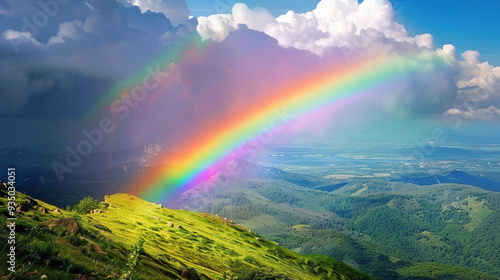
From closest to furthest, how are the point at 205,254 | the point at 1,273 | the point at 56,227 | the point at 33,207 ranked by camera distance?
the point at 1,273 < the point at 56,227 < the point at 33,207 < the point at 205,254

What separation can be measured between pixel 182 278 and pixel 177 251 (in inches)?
1213

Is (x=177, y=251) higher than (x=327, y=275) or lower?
higher

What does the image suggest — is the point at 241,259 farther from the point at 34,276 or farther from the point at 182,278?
the point at 34,276

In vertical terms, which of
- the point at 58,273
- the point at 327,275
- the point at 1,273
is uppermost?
the point at 1,273

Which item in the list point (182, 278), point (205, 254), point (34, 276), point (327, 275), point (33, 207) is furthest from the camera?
point (327, 275)

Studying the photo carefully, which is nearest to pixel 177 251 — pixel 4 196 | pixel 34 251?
pixel 4 196

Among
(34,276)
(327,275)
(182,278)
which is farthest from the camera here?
(327,275)

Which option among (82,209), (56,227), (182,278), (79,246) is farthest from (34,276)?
(82,209)

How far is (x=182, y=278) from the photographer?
3669cm

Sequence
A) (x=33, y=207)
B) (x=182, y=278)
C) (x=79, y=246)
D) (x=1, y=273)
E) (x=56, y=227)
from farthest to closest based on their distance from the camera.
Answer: (x=33, y=207), (x=182, y=278), (x=56, y=227), (x=79, y=246), (x=1, y=273)

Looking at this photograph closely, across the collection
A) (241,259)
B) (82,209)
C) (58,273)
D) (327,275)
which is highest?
(58,273)

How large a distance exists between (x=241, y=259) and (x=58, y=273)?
80.0 metres

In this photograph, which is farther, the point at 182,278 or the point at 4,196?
the point at 4,196

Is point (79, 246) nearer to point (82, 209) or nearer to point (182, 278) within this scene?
point (182, 278)
